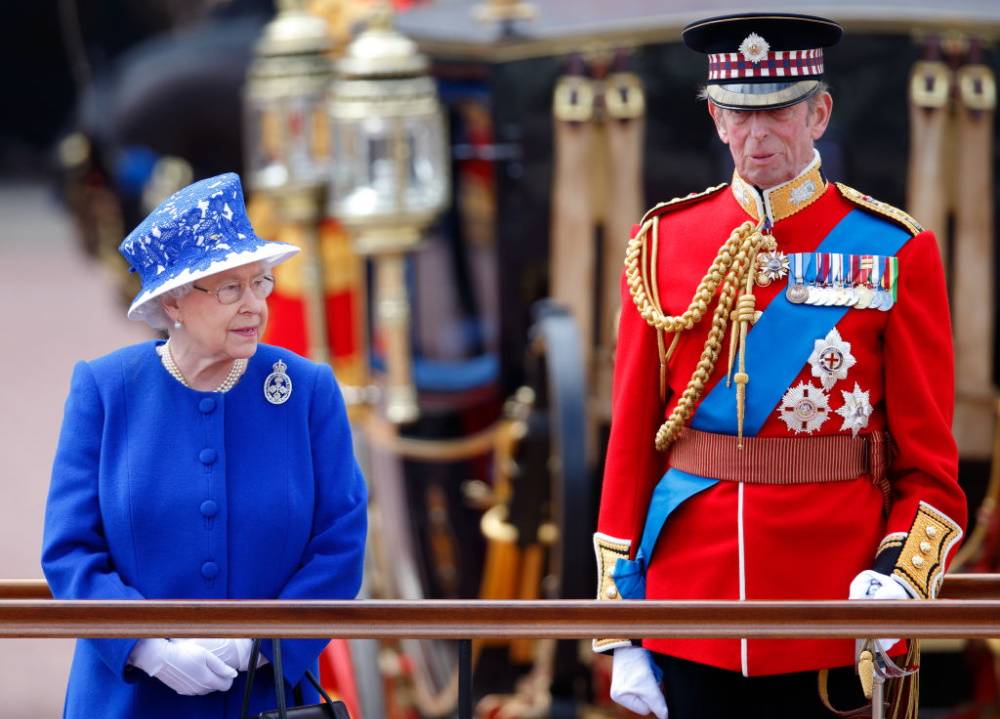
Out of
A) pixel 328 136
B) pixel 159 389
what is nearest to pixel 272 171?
pixel 328 136

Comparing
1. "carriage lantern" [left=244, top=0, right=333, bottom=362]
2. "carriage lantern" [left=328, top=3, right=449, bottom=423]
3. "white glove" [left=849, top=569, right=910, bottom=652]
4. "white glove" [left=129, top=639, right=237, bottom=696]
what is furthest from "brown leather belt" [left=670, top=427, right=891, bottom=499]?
"carriage lantern" [left=244, top=0, right=333, bottom=362]

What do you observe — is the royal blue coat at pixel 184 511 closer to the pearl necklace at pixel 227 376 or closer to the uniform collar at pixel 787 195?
the pearl necklace at pixel 227 376

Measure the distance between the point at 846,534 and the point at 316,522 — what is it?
70cm

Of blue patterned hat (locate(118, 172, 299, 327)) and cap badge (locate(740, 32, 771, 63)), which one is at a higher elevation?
cap badge (locate(740, 32, 771, 63))

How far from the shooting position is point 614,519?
2582mm

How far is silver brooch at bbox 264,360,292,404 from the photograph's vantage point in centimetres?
252

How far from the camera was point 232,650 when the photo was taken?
2434 mm

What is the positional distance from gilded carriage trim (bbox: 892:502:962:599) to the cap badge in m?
0.62

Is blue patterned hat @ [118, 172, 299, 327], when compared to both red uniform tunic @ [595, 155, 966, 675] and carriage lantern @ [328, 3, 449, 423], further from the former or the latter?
carriage lantern @ [328, 3, 449, 423]

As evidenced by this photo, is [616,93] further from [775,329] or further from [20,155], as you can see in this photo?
[20,155]

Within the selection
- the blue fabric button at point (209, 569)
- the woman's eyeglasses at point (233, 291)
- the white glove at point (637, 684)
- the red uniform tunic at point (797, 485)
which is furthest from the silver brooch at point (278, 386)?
the white glove at point (637, 684)

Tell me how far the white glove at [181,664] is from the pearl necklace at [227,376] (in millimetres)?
342

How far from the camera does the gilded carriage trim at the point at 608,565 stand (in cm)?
254

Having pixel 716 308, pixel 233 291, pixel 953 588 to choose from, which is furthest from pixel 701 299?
pixel 233 291
